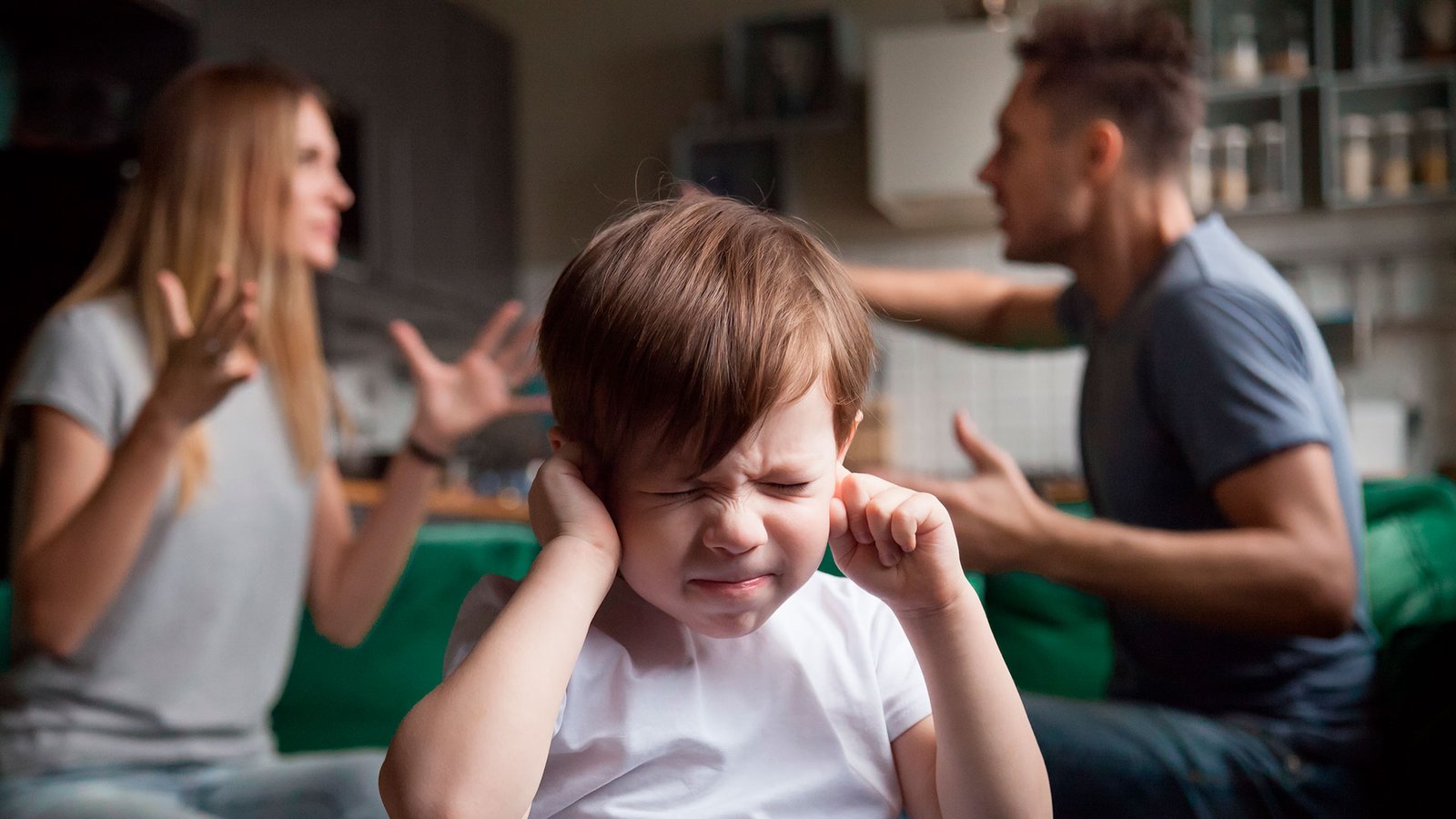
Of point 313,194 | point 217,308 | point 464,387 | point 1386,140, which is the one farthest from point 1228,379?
point 1386,140

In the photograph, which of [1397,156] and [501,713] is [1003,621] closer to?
[501,713]

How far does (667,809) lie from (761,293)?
0.29m

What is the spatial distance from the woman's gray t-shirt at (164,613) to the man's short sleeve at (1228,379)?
93 cm

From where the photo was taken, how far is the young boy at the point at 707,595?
24.5 inches

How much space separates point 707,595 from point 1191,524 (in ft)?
2.24

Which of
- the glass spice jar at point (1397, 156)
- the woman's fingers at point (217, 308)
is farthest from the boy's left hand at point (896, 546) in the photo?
the glass spice jar at point (1397, 156)

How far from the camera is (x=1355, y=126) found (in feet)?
11.7

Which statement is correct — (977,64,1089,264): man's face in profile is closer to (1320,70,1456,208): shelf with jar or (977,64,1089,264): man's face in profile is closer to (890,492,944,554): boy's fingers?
(890,492,944,554): boy's fingers

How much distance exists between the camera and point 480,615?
69 cm

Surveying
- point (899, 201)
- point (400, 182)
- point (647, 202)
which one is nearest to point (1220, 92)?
point (899, 201)

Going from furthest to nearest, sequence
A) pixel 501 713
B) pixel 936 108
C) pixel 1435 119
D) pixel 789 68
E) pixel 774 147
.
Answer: pixel 774 147 → pixel 789 68 → pixel 936 108 → pixel 1435 119 → pixel 501 713

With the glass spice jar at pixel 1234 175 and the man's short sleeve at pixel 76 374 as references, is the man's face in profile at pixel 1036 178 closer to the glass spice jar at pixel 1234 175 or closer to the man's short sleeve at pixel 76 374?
the man's short sleeve at pixel 76 374

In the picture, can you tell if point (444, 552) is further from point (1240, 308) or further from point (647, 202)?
point (1240, 308)

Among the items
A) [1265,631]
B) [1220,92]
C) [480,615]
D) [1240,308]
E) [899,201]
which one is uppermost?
[1220,92]
